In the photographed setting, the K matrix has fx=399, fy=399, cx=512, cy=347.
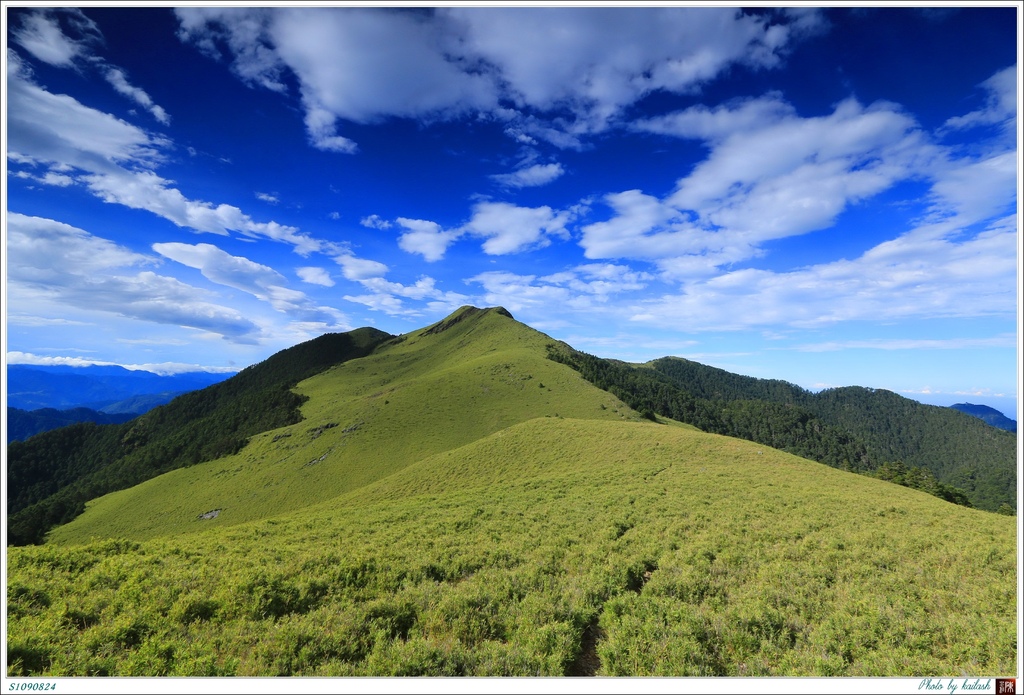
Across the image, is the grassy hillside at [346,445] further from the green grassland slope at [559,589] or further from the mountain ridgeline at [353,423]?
the green grassland slope at [559,589]

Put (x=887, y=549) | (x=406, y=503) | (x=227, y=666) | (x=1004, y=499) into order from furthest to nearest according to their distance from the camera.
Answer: (x=1004, y=499), (x=406, y=503), (x=887, y=549), (x=227, y=666)

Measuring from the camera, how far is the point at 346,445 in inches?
2835

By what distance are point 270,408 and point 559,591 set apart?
132653mm

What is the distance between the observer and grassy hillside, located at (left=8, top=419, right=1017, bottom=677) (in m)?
7.51

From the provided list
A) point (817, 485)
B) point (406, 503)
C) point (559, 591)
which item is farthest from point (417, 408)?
point (559, 591)

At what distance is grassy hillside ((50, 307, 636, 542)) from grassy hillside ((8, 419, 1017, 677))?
1995 inches

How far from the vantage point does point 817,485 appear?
23.9 meters

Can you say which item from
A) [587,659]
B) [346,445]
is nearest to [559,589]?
[587,659]

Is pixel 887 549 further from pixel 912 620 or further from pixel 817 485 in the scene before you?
pixel 817 485

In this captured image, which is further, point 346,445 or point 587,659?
point 346,445

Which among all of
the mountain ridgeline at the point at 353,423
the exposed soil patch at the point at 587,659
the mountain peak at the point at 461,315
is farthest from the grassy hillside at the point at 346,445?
the mountain peak at the point at 461,315

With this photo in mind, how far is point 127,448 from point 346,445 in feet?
468

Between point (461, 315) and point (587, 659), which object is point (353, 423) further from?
point (461, 315)

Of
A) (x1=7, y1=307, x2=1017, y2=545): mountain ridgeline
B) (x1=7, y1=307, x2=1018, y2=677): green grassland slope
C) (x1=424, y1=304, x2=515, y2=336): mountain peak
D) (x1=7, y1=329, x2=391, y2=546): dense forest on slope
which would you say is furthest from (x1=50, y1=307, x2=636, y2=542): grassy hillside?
(x1=424, y1=304, x2=515, y2=336): mountain peak
